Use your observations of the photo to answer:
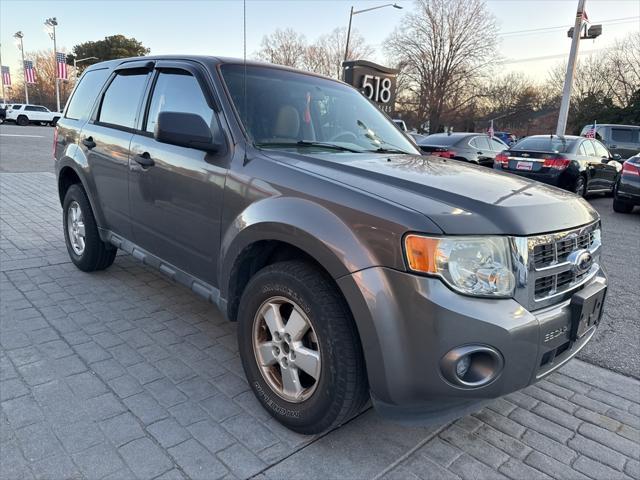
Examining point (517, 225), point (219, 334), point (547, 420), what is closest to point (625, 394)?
point (547, 420)

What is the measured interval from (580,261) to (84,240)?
4.08 metres

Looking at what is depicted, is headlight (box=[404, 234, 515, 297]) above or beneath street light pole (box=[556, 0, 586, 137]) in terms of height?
beneath

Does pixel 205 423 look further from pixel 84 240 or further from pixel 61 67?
pixel 61 67

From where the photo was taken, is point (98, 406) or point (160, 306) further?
point (160, 306)

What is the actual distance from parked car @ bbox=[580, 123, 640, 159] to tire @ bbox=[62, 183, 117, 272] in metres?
16.6

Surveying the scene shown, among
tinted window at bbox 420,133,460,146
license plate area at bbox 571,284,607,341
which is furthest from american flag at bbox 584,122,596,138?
license plate area at bbox 571,284,607,341

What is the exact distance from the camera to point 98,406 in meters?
2.52

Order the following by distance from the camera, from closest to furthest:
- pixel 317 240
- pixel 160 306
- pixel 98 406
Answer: pixel 317 240
pixel 98 406
pixel 160 306

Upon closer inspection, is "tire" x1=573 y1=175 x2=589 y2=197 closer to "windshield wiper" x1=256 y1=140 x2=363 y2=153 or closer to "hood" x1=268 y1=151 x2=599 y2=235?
"hood" x1=268 y1=151 x2=599 y2=235

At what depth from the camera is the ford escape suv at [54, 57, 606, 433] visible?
1.85m

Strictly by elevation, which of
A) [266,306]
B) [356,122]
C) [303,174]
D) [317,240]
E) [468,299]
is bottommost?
[266,306]

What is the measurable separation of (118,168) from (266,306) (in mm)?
1968

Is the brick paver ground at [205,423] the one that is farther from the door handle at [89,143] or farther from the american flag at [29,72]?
the american flag at [29,72]

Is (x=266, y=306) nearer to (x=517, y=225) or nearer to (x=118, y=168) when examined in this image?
(x=517, y=225)
